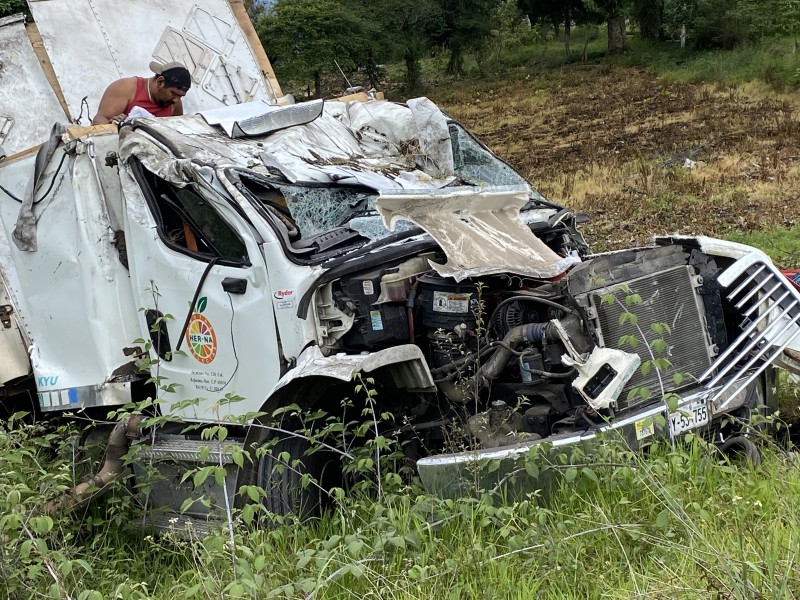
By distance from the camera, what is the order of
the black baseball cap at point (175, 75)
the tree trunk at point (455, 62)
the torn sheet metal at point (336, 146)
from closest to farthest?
the torn sheet metal at point (336, 146) < the black baseball cap at point (175, 75) < the tree trunk at point (455, 62)

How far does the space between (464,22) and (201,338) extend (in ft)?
135

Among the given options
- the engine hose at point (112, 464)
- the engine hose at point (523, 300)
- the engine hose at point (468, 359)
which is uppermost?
the engine hose at point (523, 300)

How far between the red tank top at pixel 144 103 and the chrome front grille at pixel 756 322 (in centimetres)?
384

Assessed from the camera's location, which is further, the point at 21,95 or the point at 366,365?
the point at 21,95

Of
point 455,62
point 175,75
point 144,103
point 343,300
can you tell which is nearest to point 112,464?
point 343,300

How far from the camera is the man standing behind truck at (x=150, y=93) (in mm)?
6543

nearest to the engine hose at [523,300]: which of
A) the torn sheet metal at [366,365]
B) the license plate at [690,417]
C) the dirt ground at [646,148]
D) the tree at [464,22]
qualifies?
the torn sheet metal at [366,365]

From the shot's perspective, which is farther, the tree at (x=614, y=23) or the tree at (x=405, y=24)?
the tree at (x=405, y=24)

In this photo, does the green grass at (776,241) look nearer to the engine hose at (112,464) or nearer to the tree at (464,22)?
the engine hose at (112,464)

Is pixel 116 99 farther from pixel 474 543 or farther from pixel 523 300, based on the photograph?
pixel 474 543

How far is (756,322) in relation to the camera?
4.65 metres

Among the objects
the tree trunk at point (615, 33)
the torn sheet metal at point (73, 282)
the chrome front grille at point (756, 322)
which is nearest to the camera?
the chrome front grille at point (756, 322)

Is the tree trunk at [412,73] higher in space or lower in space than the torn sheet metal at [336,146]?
lower

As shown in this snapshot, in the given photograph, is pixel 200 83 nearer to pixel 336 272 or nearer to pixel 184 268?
pixel 184 268
